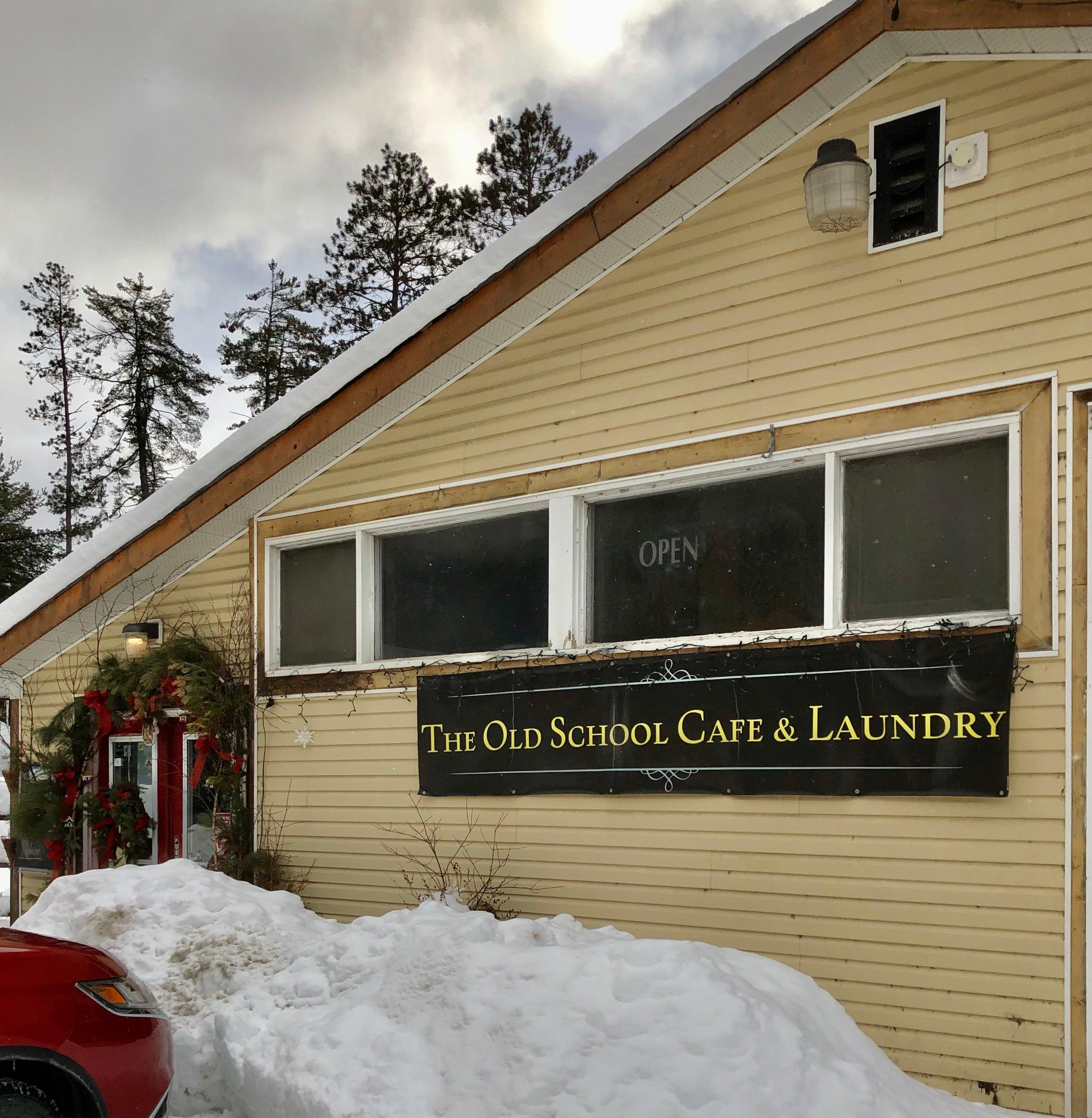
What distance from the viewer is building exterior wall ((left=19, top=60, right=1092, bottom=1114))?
4.94 m

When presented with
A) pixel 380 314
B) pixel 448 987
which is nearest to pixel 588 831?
pixel 448 987

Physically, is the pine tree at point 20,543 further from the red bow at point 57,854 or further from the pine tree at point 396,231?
the red bow at point 57,854

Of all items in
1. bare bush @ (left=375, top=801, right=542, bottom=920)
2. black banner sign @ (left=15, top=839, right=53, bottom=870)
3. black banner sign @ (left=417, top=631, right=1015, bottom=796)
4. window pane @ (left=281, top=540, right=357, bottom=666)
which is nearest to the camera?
black banner sign @ (left=417, top=631, right=1015, bottom=796)

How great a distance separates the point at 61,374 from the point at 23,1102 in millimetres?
31104

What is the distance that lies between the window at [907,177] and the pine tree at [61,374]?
94.1 feet

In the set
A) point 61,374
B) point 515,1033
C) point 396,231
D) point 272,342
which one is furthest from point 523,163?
point 515,1033

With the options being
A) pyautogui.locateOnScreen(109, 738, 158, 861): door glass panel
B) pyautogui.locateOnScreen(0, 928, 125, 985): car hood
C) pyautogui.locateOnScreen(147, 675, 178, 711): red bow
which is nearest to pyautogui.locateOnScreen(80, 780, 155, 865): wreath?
pyautogui.locateOnScreen(109, 738, 158, 861): door glass panel

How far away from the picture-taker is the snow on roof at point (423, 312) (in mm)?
5855

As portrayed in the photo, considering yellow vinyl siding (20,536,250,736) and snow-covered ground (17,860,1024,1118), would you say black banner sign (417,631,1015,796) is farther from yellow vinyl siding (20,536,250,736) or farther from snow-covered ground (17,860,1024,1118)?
yellow vinyl siding (20,536,250,736)

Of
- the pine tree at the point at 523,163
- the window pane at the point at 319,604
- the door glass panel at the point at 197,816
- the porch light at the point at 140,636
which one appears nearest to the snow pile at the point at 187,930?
the window pane at the point at 319,604

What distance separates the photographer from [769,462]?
5922 mm

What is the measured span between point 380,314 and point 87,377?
10958 mm

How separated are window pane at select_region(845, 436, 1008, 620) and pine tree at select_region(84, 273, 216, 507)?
1058 inches

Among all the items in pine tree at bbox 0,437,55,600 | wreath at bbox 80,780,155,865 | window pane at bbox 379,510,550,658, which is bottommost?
wreath at bbox 80,780,155,865
